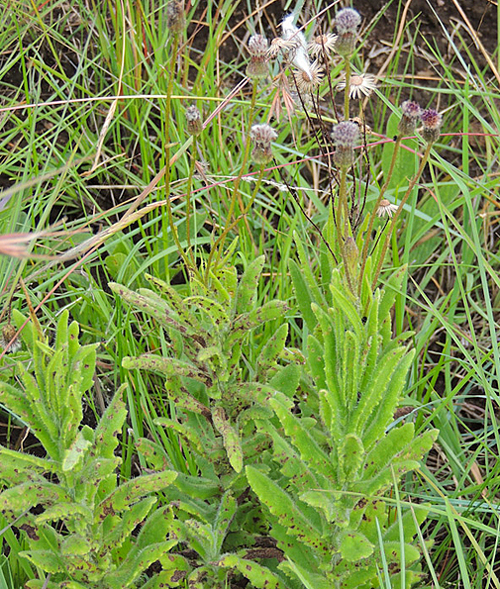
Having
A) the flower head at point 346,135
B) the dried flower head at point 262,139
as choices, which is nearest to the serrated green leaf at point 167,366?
the dried flower head at point 262,139

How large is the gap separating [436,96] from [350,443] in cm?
210

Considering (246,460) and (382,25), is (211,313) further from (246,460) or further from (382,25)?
(382,25)

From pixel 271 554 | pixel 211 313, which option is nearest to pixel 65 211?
pixel 211 313

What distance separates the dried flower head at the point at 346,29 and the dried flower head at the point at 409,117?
15cm

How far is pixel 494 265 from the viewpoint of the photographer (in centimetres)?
259

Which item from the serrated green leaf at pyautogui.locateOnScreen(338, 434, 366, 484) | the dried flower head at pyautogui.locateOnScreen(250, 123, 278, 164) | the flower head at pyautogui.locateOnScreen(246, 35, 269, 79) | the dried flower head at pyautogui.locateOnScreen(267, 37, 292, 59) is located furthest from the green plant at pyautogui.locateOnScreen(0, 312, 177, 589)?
the dried flower head at pyautogui.locateOnScreen(267, 37, 292, 59)

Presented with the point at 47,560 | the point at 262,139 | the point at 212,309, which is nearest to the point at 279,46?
the point at 262,139

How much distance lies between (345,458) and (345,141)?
0.59m

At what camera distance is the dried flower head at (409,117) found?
127 cm

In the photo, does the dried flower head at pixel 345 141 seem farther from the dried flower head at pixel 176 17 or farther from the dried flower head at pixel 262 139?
the dried flower head at pixel 176 17

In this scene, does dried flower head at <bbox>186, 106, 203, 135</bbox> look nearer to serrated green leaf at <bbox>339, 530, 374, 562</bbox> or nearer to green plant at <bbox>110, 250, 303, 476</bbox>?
green plant at <bbox>110, 250, 303, 476</bbox>

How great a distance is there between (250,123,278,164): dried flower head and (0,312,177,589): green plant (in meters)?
0.49

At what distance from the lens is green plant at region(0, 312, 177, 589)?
1357 mm

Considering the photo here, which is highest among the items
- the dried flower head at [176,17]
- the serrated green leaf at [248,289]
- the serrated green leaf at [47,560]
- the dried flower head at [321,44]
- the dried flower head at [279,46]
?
the dried flower head at [176,17]
